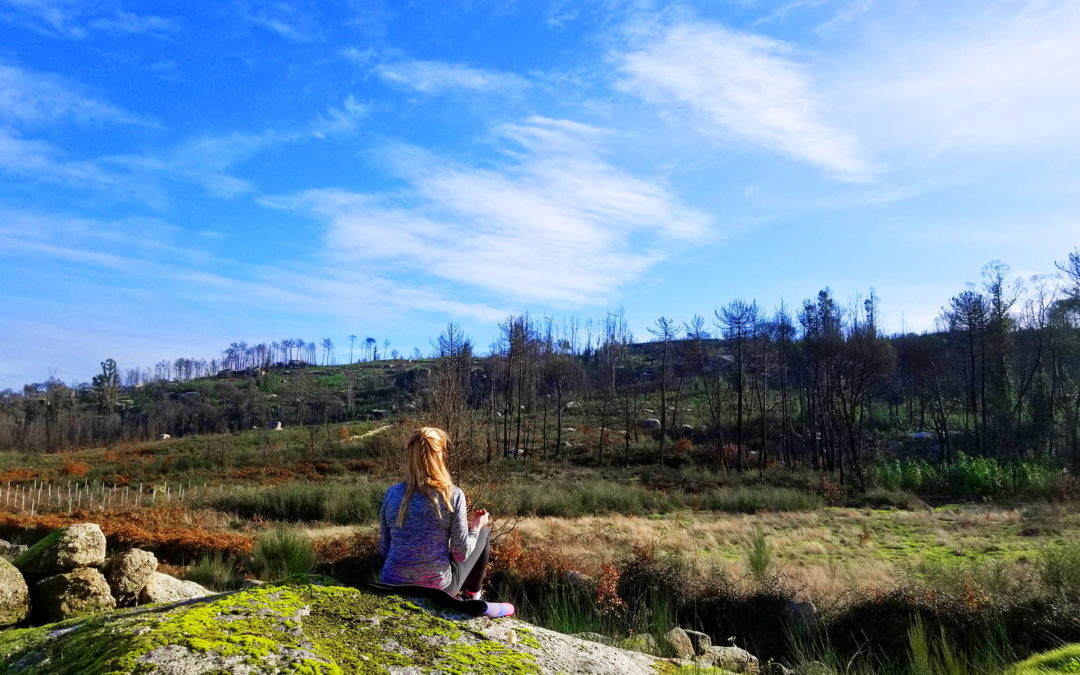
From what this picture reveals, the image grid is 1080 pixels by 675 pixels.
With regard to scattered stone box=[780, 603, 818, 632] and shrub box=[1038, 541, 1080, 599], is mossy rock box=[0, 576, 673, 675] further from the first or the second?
shrub box=[1038, 541, 1080, 599]

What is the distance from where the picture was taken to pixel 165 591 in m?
7.04

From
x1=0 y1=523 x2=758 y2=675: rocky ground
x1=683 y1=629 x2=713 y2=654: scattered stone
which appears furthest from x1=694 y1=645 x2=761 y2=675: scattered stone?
x1=0 y1=523 x2=758 y2=675: rocky ground

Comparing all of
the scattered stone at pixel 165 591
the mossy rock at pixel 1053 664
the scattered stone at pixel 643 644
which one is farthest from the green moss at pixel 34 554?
the mossy rock at pixel 1053 664

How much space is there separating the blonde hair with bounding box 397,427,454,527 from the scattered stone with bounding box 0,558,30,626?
4.57m

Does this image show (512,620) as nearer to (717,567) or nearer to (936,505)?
(717,567)

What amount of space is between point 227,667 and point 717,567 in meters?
10.4

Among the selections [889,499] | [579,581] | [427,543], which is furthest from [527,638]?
[889,499]

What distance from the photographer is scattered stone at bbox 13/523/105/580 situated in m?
6.68

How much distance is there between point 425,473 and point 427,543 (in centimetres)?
39

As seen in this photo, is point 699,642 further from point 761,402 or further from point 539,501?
point 761,402

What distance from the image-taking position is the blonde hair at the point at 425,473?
3.82 metres

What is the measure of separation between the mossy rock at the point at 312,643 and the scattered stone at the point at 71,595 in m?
3.24

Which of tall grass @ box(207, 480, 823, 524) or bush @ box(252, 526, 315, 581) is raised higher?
bush @ box(252, 526, 315, 581)

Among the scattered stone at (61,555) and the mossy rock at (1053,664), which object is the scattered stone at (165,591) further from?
the mossy rock at (1053,664)
